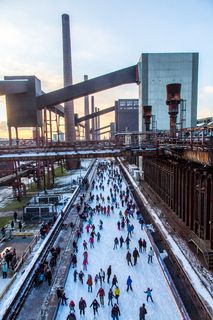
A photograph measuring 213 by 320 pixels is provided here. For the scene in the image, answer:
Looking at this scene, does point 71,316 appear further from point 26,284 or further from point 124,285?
point 124,285

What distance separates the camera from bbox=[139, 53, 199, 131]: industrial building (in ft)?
122

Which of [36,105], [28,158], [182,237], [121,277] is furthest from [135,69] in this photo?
[121,277]

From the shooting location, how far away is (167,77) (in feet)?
124

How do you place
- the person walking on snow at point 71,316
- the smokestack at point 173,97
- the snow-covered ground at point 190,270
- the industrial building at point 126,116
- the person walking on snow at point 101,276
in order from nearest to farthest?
1. the person walking on snow at point 71,316
2. the snow-covered ground at point 190,270
3. the person walking on snow at point 101,276
4. the smokestack at point 173,97
5. the industrial building at point 126,116

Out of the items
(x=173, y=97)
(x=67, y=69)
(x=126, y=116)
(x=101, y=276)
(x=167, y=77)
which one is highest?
(x=67, y=69)

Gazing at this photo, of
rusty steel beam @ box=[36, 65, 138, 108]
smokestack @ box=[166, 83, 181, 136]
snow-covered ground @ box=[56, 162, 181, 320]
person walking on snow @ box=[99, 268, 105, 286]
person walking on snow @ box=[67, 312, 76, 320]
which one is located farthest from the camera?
rusty steel beam @ box=[36, 65, 138, 108]

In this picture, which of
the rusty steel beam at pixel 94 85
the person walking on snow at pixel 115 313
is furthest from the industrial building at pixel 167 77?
the person walking on snow at pixel 115 313

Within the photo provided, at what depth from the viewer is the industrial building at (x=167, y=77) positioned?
37156 mm

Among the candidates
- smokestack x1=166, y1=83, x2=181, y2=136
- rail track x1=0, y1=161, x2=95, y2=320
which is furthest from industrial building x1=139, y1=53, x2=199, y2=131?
rail track x1=0, y1=161, x2=95, y2=320

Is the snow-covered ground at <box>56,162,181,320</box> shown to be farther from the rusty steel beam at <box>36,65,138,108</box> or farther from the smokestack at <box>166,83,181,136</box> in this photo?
the rusty steel beam at <box>36,65,138,108</box>

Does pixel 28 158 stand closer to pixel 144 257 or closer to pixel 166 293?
pixel 144 257

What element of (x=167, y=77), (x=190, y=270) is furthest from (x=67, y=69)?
(x=190, y=270)

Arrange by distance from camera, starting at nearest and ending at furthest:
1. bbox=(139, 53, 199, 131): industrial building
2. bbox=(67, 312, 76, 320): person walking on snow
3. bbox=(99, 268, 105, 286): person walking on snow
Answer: bbox=(67, 312, 76, 320): person walking on snow
bbox=(99, 268, 105, 286): person walking on snow
bbox=(139, 53, 199, 131): industrial building

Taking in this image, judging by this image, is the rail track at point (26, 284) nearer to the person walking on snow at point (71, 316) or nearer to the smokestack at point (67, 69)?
the person walking on snow at point (71, 316)
